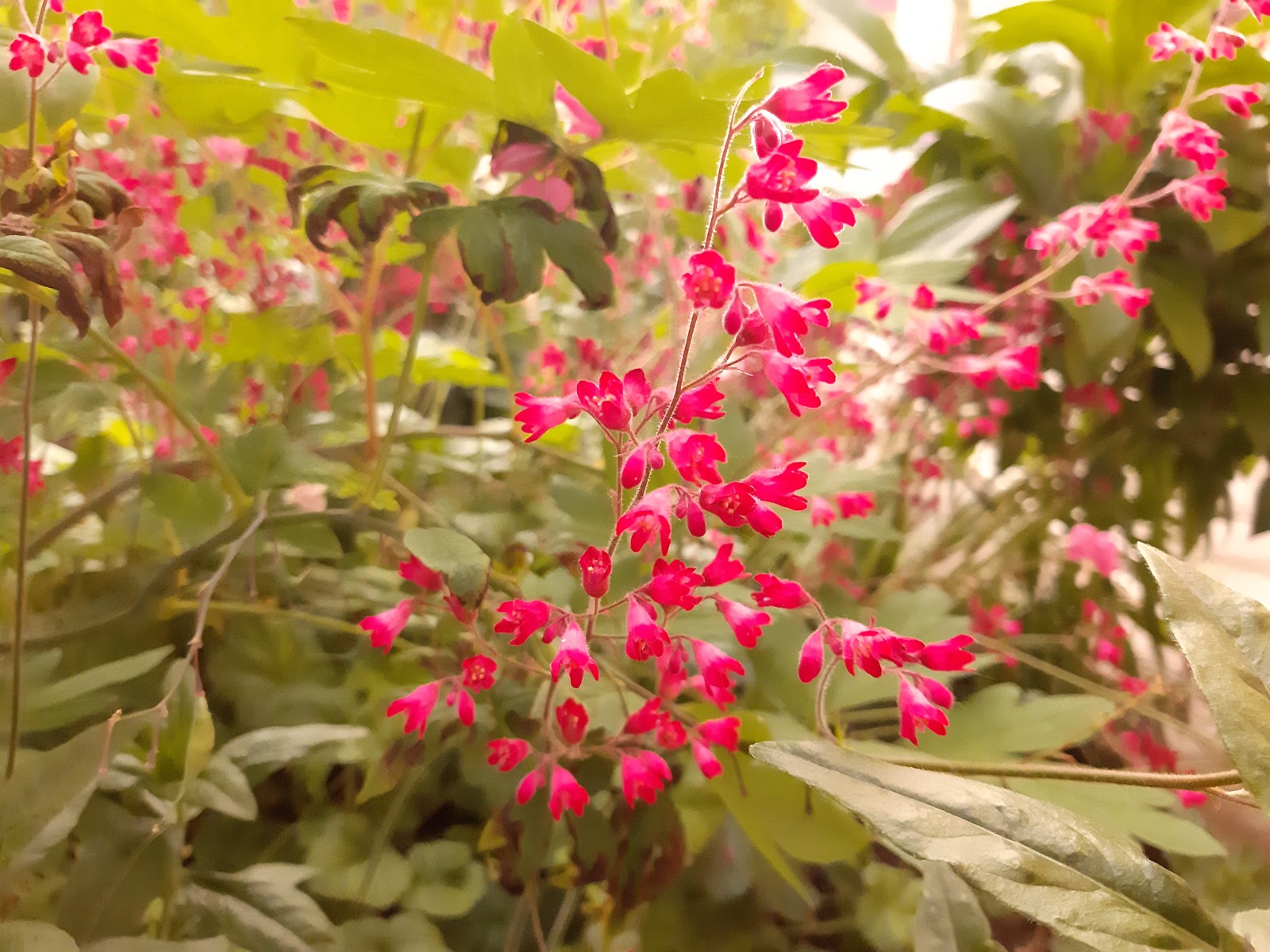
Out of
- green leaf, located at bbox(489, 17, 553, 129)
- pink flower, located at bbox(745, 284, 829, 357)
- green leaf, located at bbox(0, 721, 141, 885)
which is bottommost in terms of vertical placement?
green leaf, located at bbox(0, 721, 141, 885)

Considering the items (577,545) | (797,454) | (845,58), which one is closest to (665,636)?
(577,545)

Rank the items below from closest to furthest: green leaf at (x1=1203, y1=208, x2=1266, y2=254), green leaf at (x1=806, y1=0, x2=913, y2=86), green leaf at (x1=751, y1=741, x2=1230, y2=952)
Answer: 1. green leaf at (x1=751, y1=741, x2=1230, y2=952)
2. green leaf at (x1=1203, y1=208, x2=1266, y2=254)
3. green leaf at (x1=806, y1=0, x2=913, y2=86)

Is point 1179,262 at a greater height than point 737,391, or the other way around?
point 1179,262

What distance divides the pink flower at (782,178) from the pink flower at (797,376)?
61 mm

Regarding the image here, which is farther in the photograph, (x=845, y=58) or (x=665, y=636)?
(x=845, y=58)

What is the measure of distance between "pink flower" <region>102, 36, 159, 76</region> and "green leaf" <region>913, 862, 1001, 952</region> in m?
0.57

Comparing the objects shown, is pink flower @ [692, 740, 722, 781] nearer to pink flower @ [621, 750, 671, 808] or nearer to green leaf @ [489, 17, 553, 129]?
pink flower @ [621, 750, 671, 808]

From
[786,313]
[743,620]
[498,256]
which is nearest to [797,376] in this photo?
[786,313]

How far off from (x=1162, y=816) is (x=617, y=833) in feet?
1.23

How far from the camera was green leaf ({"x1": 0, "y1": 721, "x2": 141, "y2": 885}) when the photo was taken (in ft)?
1.13

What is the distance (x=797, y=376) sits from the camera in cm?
30

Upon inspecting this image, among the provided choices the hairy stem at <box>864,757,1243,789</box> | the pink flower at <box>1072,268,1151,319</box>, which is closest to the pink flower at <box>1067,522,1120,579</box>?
the pink flower at <box>1072,268,1151,319</box>

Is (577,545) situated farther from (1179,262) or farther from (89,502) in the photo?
(1179,262)

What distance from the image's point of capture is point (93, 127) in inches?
28.1
